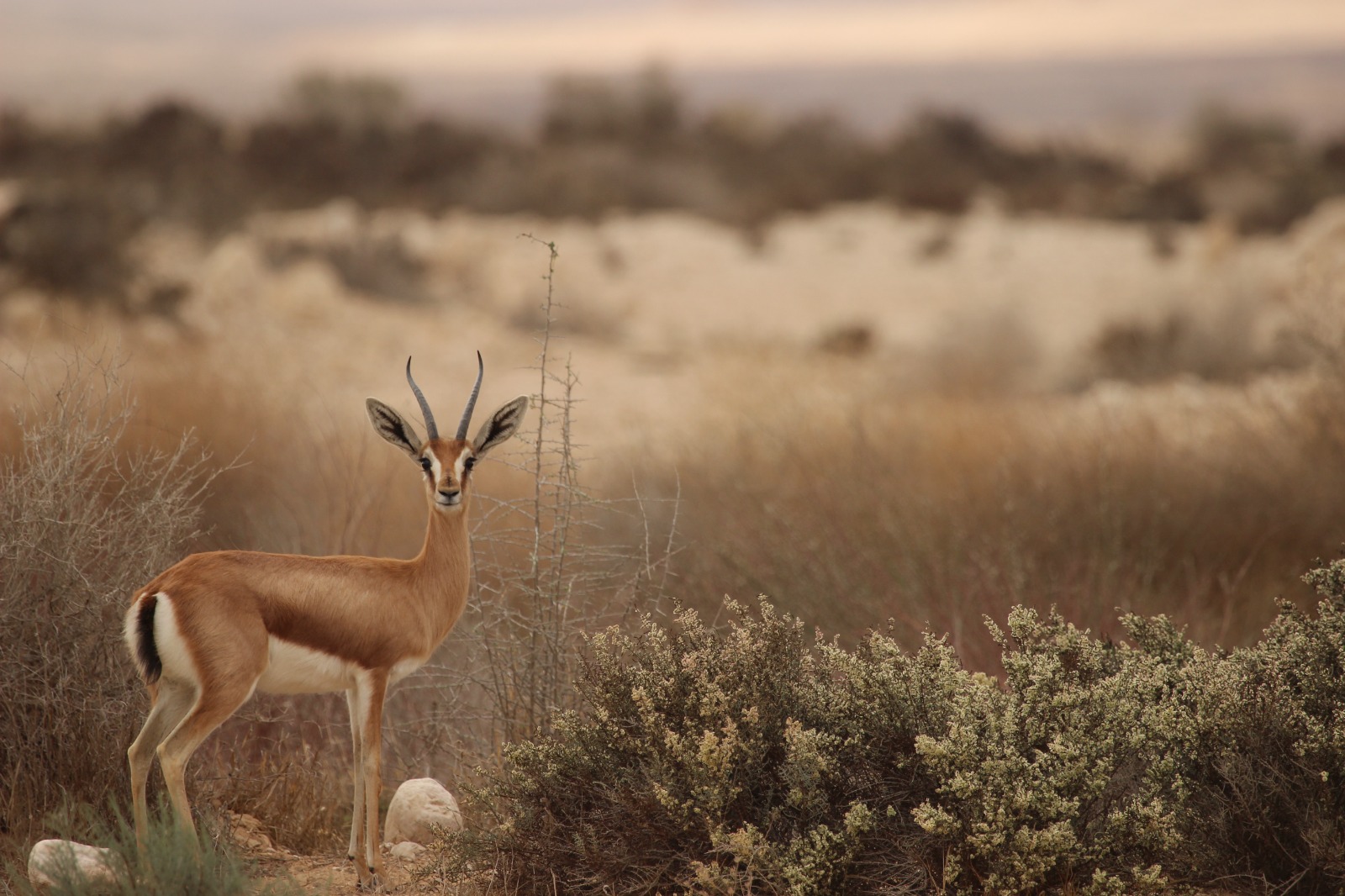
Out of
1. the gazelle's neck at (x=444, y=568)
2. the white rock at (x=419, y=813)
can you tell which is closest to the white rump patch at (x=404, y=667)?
the gazelle's neck at (x=444, y=568)

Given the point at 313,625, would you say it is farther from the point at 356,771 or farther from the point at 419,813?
the point at 419,813

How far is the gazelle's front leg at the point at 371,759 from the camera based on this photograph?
3.85 metres

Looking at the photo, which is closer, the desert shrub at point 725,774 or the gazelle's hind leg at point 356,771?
the desert shrub at point 725,774

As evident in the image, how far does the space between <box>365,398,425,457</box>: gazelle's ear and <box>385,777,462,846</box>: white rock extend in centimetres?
146

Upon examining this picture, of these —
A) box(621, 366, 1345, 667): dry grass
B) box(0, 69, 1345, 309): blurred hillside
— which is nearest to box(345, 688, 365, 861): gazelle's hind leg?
box(621, 366, 1345, 667): dry grass

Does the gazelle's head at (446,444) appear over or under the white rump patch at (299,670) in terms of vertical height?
over

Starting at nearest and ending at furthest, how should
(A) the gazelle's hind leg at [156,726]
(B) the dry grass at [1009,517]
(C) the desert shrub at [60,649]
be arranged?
(A) the gazelle's hind leg at [156,726] < (C) the desert shrub at [60,649] < (B) the dry grass at [1009,517]

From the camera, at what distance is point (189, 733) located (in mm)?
3512

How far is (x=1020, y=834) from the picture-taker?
3.44 metres

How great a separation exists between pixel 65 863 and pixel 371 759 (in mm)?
878

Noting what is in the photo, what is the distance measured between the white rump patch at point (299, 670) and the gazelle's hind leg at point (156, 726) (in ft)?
0.72

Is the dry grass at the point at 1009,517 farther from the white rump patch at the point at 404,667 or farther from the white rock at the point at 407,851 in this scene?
the white rump patch at the point at 404,667

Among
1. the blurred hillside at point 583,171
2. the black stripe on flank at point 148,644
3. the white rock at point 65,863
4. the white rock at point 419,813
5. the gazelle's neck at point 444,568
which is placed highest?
the blurred hillside at point 583,171

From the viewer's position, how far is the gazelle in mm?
3506
